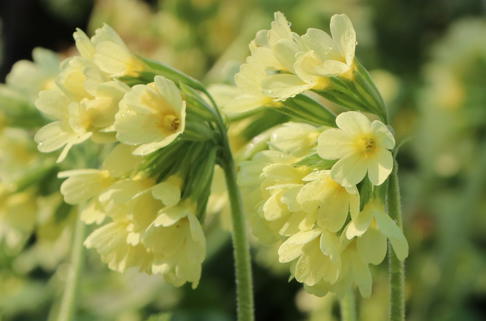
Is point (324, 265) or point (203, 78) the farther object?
point (203, 78)

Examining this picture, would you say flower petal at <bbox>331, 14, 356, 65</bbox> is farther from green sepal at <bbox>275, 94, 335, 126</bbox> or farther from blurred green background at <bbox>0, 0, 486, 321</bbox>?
blurred green background at <bbox>0, 0, 486, 321</bbox>

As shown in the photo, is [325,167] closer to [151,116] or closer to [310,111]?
[310,111]

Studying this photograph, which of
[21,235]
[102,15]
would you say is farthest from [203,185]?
[102,15]

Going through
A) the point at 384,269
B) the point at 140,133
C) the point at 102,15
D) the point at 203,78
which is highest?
the point at 140,133

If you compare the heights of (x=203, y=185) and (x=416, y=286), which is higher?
(x=203, y=185)

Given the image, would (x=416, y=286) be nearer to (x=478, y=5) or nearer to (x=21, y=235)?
(x=21, y=235)

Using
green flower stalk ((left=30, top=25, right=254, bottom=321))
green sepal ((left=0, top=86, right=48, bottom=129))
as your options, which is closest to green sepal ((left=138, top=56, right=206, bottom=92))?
green flower stalk ((left=30, top=25, right=254, bottom=321))
